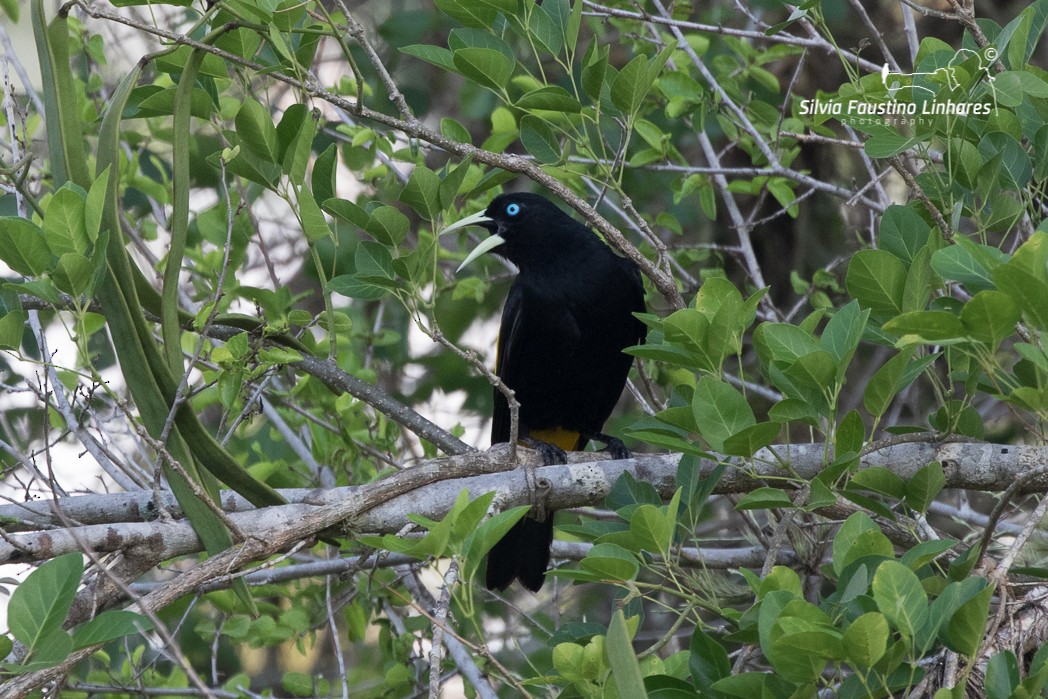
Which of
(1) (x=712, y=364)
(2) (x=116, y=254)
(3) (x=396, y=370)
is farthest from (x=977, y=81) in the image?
(3) (x=396, y=370)

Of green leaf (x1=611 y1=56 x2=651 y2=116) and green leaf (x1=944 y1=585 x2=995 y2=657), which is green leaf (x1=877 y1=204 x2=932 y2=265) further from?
green leaf (x1=944 y1=585 x2=995 y2=657)

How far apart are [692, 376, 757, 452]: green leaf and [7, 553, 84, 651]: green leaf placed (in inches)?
40.1

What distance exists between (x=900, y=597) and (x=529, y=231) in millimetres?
2760

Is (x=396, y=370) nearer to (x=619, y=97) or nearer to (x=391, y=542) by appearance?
(x=619, y=97)

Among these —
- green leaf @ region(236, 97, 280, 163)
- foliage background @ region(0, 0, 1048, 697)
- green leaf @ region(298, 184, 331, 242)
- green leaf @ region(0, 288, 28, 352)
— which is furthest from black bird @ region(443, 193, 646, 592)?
green leaf @ region(0, 288, 28, 352)

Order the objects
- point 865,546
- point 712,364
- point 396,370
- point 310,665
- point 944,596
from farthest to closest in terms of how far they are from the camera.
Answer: point 310,665
point 396,370
point 712,364
point 865,546
point 944,596

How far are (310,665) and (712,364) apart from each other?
4962 mm

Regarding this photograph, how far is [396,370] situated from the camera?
494 centimetres

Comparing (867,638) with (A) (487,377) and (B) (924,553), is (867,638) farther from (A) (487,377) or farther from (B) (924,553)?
(A) (487,377)

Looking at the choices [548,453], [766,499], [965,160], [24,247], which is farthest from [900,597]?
[548,453]

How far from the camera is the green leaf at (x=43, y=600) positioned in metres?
1.60

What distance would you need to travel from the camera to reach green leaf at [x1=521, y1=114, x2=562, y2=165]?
2805mm

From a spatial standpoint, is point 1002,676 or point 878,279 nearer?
point 1002,676

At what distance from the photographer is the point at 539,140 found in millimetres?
2850
